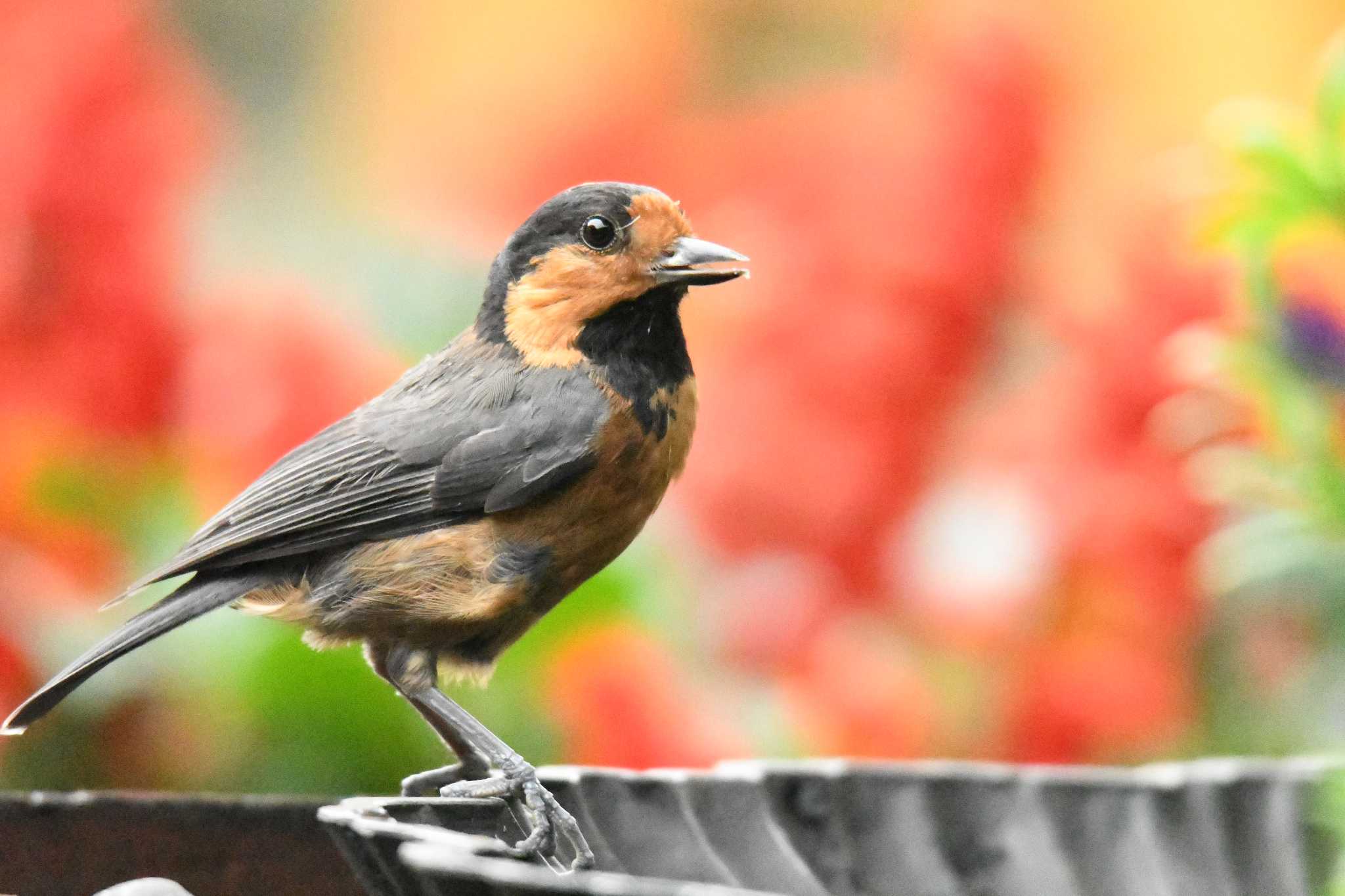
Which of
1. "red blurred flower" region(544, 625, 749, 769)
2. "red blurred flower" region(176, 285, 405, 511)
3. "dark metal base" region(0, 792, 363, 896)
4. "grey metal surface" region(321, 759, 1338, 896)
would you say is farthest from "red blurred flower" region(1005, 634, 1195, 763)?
"dark metal base" region(0, 792, 363, 896)

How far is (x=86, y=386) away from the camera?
1752 mm

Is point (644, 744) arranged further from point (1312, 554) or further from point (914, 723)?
point (1312, 554)

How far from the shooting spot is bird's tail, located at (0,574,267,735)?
4.48 feet

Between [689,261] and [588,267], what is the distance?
10 cm

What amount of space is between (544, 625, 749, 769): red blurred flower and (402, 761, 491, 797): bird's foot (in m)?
0.22

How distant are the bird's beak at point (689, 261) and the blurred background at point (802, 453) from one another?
0.43 meters

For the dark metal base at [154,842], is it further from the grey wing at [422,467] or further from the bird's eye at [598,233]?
the bird's eye at [598,233]

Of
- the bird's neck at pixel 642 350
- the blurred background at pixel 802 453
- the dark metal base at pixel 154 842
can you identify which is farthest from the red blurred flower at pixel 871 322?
the dark metal base at pixel 154 842

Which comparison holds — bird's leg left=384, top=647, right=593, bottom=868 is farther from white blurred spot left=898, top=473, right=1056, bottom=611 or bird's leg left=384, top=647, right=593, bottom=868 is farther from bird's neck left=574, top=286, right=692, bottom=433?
white blurred spot left=898, top=473, right=1056, bottom=611

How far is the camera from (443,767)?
151cm

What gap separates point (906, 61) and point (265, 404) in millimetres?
1018

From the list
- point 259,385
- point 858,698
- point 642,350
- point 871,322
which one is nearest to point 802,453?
point 871,322

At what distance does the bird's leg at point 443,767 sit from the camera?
142 centimetres

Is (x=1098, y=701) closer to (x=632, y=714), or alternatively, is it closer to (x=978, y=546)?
(x=978, y=546)
